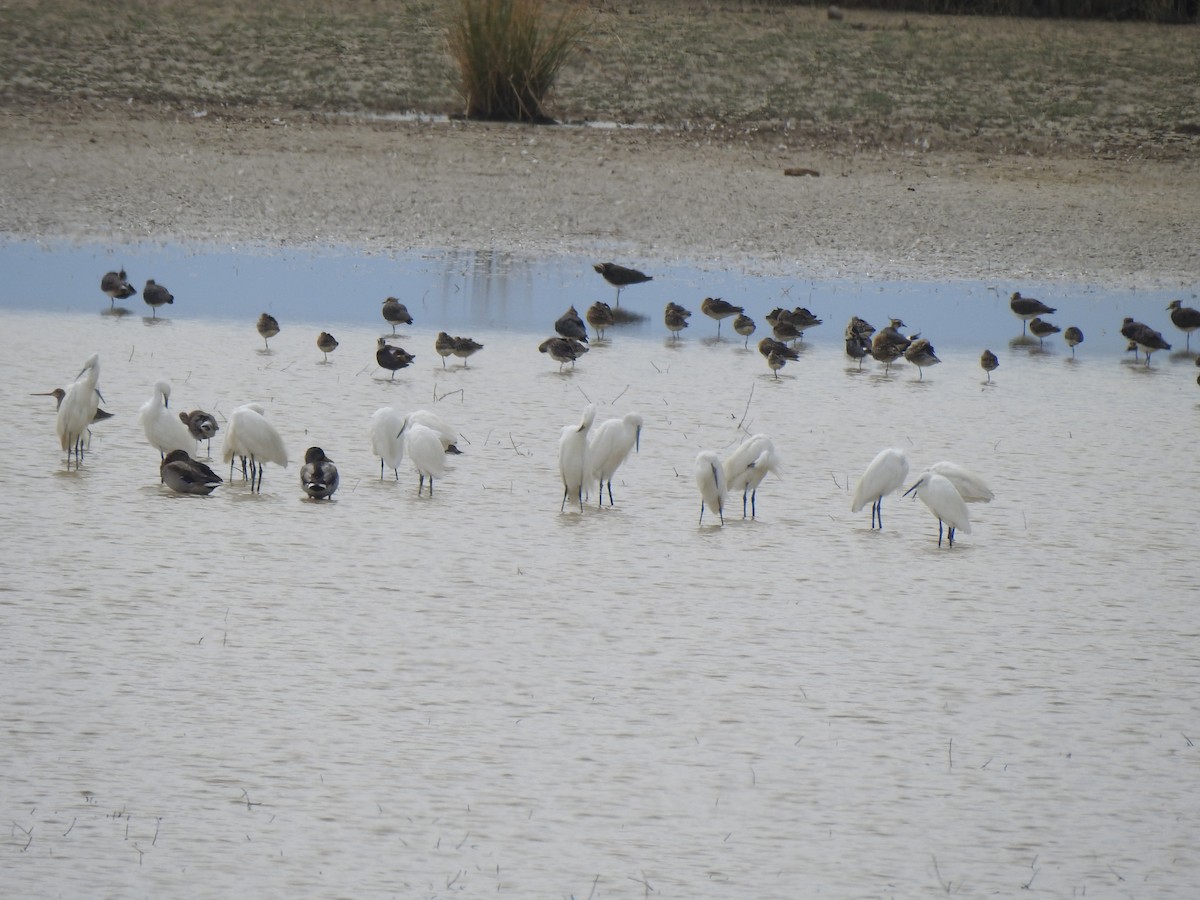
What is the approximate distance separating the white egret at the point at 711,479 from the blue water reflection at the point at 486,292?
203 inches

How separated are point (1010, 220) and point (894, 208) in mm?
1164

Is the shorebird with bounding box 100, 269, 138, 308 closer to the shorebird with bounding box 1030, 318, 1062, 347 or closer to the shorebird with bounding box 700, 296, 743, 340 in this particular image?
the shorebird with bounding box 700, 296, 743, 340

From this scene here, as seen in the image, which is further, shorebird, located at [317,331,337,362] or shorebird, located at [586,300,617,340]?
shorebird, located at [586,300,617,340]

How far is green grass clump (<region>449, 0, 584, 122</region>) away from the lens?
21.2 metres

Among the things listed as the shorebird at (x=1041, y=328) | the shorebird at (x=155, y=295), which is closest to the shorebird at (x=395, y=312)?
the shorebird at (x=155, y=295)

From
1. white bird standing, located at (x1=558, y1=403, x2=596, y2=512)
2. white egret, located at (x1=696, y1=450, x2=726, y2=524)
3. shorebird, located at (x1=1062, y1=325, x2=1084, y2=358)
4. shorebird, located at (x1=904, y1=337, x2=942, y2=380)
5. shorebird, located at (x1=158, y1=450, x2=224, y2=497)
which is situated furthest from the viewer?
shorebird, located at (x1=1062, y1=325, x2=1084, y2=358)

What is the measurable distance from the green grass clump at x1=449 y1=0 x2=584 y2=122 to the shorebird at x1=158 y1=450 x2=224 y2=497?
46.1 feet

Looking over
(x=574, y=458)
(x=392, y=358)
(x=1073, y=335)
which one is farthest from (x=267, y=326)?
(x=1073, y=335)

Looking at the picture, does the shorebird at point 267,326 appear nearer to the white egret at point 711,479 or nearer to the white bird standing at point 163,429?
the white bird standing at point 163,429

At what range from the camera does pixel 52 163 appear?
17.9m

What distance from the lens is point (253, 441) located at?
8148 millimetres

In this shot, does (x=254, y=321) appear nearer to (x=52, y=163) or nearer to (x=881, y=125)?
(x=52, y=163)

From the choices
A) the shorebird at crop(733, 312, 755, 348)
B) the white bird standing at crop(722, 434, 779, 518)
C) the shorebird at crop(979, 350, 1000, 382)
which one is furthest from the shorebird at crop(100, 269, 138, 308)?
the white bird standing at crop(722, 434, 779, 518)

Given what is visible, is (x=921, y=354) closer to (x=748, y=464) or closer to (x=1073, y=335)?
(x=1073, y=335)
